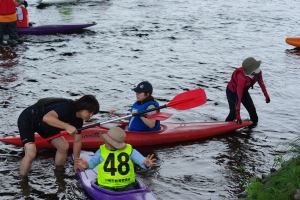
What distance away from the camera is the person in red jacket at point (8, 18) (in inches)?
520

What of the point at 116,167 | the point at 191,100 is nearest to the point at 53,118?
the point at 116,167

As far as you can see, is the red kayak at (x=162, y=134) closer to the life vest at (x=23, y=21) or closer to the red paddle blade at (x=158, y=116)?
the red paddle blade at (x=158, y=116)

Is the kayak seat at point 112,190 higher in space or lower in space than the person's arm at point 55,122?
lower

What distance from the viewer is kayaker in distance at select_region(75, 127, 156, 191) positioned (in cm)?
546

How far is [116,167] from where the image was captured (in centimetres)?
550

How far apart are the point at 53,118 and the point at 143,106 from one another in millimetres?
1739

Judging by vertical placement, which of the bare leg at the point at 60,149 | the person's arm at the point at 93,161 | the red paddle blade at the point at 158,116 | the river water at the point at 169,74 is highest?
the person's arm at the point at 93,161

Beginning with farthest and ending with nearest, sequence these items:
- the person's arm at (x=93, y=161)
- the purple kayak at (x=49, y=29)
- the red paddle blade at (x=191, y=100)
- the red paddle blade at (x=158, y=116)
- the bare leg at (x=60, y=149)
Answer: the purple kayak at (x=49, y=29), the red paddle blade at (x=191, y=100), the red paddle blade at (x=158, y=116), the bare leg at (x=60, y=149), the person's arm at (x=93, y=161)

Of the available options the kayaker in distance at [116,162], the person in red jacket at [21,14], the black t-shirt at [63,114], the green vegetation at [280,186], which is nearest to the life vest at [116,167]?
the kayaker in distance at [116,162]

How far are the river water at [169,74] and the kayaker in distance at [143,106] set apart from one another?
1.24 feet

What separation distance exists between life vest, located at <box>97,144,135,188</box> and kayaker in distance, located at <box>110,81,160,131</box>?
68.5 inches

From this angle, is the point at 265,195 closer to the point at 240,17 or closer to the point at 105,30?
the point at 105,30

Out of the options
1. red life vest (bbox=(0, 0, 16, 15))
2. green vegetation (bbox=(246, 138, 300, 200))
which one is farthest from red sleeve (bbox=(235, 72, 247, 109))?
red life vest (bbox=(0, 0, 16, 15))

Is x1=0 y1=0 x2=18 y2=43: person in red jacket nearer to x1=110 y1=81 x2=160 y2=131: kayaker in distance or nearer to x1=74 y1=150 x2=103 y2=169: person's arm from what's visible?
x1=110 y1=81 x2=160 y2=131: kayaker in distance
